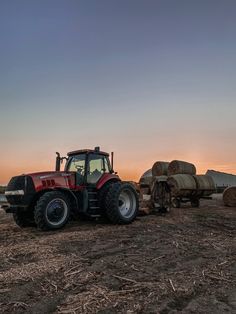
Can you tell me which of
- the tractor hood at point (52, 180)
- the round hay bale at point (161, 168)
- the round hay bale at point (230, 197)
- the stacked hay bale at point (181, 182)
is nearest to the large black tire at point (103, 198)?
the tractor hood at point (52, 180)

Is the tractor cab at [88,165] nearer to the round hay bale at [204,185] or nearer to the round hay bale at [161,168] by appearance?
the round hay bale at [204,185]

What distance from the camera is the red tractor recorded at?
11711 mm

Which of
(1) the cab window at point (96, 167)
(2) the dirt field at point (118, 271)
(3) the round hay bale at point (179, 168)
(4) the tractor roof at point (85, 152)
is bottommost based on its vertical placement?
(2) the dirt field at point (118, 271)

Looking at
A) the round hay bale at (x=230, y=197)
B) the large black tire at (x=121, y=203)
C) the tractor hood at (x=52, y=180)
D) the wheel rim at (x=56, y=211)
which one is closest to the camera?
the wheel rim at (x=56, y=211)

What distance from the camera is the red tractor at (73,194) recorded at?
11711 millimetres

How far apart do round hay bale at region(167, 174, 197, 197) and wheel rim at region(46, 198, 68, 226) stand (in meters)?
9.32

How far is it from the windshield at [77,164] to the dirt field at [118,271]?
6.96ft

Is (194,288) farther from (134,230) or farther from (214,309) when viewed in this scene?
(134,230)

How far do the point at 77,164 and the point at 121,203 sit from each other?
2.02 metres

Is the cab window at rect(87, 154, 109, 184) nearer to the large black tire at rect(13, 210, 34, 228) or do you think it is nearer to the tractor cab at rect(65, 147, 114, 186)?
the tractor cab at rect(65, 147, 114, 186)

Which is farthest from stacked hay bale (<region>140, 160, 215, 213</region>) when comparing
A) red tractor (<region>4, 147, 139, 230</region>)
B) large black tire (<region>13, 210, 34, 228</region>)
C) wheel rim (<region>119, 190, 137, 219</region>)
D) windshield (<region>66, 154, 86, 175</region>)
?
large black tire (<region>13, 210, 34, 228</region>)

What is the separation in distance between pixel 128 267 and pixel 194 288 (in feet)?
4.96

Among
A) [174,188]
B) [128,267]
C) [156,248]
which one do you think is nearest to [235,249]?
[156,248]

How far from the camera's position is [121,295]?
5906mm
